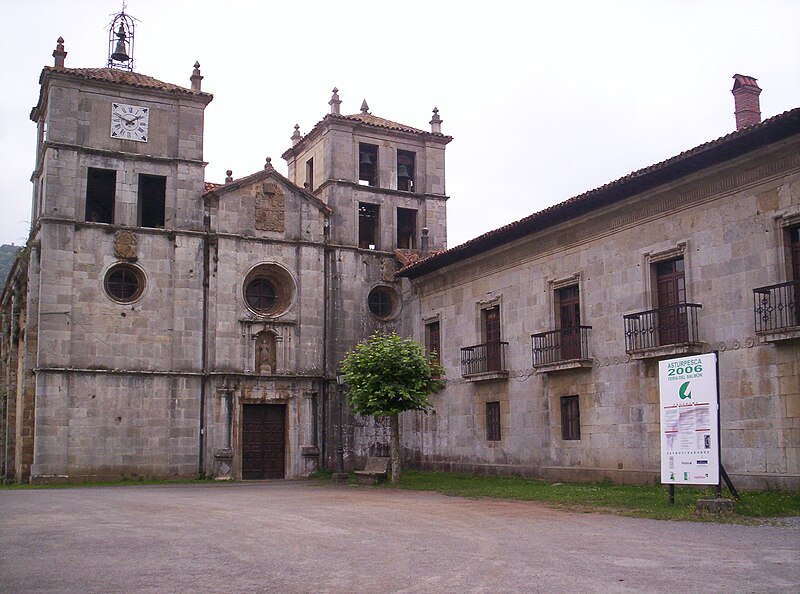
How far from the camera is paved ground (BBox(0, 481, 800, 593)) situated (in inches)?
336

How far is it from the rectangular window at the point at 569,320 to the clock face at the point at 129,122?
14700 millimetres

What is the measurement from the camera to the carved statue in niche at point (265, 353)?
29.9 m

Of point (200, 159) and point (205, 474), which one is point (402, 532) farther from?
point (200, 159)

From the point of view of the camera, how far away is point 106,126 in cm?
2875

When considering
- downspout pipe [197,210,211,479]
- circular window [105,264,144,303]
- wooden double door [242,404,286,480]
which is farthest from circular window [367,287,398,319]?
circular window [105,264,144,303]

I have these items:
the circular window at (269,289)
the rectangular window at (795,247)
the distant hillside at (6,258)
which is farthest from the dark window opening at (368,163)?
the distant hillside at (6,258)

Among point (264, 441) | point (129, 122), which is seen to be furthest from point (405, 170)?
point (264, 441)

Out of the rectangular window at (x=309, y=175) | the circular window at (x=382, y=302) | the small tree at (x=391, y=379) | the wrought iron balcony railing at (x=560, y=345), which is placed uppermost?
the rectangular window at (x=309, y=175)

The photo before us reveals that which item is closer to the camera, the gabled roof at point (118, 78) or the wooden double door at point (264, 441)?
the gabled roof at point (118, 78)

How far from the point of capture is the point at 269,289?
3122cm

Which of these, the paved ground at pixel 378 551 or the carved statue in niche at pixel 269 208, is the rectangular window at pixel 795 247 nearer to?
the paved ground at pixel 378 551

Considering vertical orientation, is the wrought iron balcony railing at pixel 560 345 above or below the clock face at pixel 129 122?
below

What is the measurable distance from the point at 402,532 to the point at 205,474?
1699 cm

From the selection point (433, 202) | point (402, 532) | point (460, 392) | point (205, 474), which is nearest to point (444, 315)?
point (460, 392)
